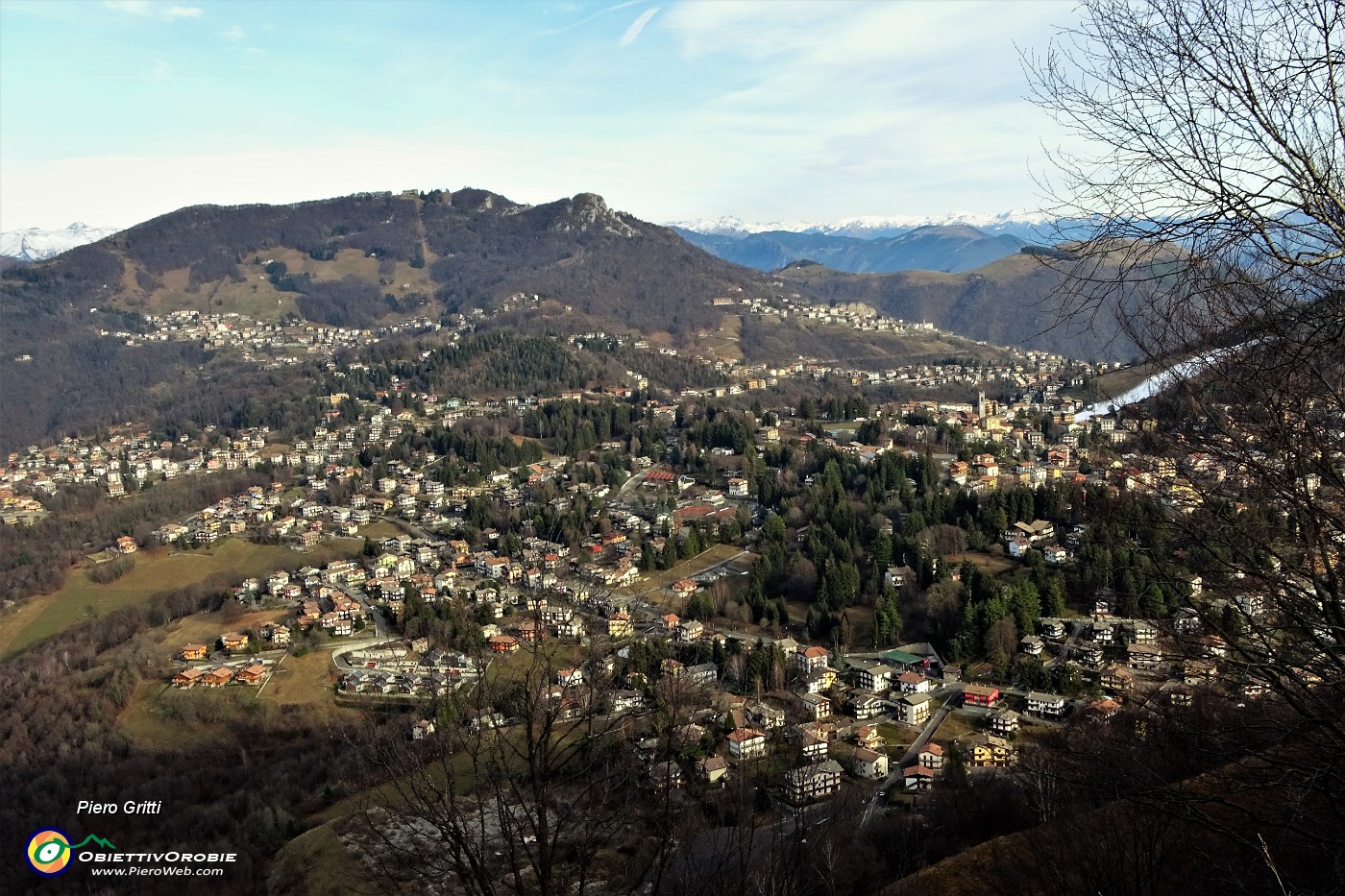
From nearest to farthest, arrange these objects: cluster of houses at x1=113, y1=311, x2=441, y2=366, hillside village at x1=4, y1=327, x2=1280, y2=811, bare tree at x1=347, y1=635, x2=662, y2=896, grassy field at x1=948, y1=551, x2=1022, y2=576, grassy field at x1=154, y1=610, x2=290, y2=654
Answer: bare tree at x1=347, y1=635, x2=662, y2=896, hillside village at x1=4, y1=327, x2=1280, y2=811, grassy field at x1=154, y1=610, x2=290, y2=654, grassy field at x1=948, y1=551, x2=1022, y2=576, cluster of houses at x1=113, y1=311, x2=441, y2=366

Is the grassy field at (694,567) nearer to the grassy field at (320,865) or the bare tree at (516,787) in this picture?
the grassy field at (320,865)

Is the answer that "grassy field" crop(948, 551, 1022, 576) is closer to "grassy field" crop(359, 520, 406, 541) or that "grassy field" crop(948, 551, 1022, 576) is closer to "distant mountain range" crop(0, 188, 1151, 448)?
"grassy field" crop(359, 520, 406, 541)

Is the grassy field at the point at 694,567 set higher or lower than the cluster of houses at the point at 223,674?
higher

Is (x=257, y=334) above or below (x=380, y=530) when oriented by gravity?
above

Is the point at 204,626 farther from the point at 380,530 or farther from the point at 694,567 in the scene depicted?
the point at 694,567

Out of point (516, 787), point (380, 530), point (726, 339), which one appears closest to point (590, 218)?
point (726, 339)

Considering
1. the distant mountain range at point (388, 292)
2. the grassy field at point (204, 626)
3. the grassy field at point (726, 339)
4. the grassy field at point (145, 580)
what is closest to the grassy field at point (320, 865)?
the grassy field at point (204, 626)

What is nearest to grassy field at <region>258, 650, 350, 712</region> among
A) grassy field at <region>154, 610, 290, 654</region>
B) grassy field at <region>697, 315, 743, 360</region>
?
grassy field at <region>154, 610, 290, 654</region>
